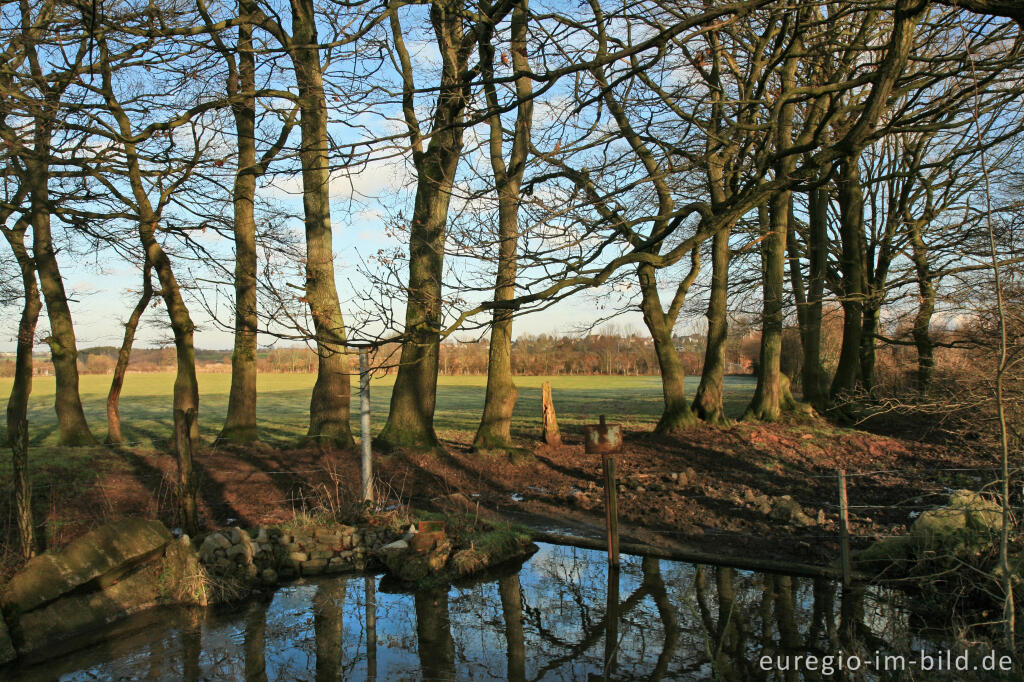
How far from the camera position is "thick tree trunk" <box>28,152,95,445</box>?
15.6m

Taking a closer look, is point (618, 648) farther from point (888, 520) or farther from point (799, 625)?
point (888, 520)

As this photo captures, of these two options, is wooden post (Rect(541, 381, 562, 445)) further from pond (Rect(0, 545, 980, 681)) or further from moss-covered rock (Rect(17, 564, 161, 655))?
moss-covered rock (Rect(17, 564, 161, 655))

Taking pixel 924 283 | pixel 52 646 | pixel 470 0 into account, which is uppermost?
pixel 470 0

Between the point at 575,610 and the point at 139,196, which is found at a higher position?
the point at 139,196

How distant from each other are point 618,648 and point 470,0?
5.68 metres

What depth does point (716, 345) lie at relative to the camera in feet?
62.0

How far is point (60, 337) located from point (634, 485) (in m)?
12.8

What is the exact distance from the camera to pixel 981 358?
810 cm

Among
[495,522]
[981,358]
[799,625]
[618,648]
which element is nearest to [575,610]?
[618,648]

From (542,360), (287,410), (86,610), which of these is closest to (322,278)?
(86,610)

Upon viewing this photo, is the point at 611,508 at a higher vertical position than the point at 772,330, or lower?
lower

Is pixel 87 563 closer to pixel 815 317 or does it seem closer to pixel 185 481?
pixel 185 481

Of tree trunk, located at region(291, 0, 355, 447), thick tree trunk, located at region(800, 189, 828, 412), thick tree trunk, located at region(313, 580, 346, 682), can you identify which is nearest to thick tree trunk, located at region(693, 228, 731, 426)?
thick tree trunk, located at region(800, 189, 828, 412)

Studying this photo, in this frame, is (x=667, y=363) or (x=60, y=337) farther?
(x=667, y=363)
